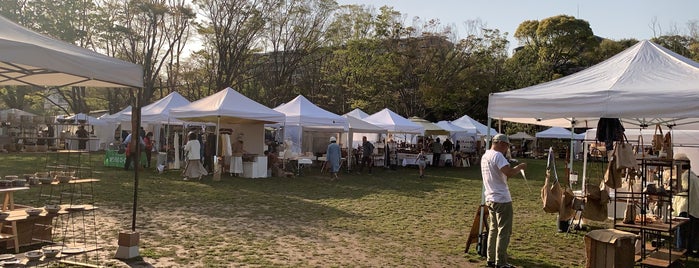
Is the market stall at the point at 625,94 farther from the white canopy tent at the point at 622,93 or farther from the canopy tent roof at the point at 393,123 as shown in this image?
the canopy tent roof at the point at 393,123

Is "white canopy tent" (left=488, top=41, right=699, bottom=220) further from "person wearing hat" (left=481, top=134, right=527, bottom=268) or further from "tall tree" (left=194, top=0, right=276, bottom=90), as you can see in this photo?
"tall tree" (left=194, top=0, right=276, bottom=90)

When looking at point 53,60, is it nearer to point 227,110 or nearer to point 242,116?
point 227,110

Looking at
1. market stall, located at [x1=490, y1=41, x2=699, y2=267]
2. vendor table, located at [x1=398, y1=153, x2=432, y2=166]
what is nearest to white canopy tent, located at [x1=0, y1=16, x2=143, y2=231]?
market stall, located at [x1=490, y1=41, x2=699, y2=267]

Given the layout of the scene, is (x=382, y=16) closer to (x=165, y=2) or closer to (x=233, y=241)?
(x=165, y=2)

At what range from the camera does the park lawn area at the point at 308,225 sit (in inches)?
249

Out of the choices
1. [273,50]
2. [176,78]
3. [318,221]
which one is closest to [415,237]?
[318,221]

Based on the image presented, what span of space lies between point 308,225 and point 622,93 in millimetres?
4858

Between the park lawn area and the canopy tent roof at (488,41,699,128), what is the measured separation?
185 cm

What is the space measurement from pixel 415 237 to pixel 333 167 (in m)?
8.98

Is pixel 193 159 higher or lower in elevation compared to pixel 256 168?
higher

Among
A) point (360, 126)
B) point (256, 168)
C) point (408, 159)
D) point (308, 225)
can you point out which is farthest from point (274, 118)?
point (408, 159)

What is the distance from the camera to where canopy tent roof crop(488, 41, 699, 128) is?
537 cm

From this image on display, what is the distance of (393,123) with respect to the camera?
21.5m

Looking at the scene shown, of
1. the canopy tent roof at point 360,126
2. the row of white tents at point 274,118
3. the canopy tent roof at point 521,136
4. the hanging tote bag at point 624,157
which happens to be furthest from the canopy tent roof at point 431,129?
the hanging tote bag at point 624,157
